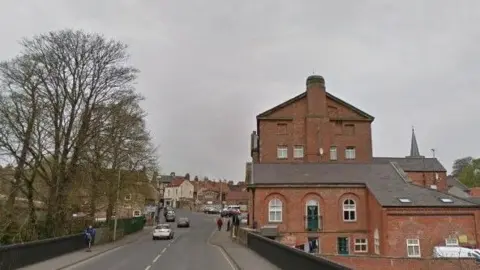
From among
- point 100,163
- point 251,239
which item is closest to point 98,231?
point 100,163

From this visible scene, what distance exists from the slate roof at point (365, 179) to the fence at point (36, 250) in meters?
17.2

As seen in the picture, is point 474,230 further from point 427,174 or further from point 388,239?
point 427,174

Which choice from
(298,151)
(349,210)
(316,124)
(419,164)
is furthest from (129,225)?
(419,164)

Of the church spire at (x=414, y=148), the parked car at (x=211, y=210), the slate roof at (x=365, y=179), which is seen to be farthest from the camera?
the parked car at (x=211, y=210)

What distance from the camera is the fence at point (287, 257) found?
1136 cm

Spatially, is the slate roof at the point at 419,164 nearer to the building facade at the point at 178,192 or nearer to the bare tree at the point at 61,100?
the bare tree at the point at 61,100

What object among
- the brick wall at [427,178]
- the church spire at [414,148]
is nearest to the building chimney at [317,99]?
the brick wall at [427,178]

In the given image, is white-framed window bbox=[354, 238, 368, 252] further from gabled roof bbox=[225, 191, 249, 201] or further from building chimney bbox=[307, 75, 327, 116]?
gabled roof bbox=[225, 191, 249, 201]

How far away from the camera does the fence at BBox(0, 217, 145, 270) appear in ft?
59.3

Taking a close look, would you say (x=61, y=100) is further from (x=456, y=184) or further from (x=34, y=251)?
(x=456, y=184)

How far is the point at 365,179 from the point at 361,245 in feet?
19.1

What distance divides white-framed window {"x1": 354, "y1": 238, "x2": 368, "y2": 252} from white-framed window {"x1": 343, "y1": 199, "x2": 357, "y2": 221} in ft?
6.31

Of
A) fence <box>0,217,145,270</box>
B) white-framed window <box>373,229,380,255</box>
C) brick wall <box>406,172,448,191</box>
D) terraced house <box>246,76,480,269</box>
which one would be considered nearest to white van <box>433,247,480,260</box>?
terraced house <box>246,76,480,269</box>

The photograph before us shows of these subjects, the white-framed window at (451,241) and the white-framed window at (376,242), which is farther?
the white-framed window at (376,242)
